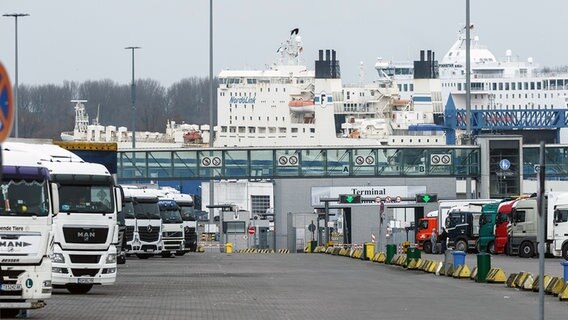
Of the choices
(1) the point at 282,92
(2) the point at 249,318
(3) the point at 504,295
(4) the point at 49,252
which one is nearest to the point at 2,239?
(4) the point at 49,252

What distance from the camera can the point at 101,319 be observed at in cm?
2303

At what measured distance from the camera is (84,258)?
29516mm

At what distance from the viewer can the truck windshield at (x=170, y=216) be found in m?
58.5

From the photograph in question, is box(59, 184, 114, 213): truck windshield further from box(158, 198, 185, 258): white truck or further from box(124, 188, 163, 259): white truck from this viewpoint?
box(158, 198, 185, 258): white truck

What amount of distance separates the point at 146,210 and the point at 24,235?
31.4 meters

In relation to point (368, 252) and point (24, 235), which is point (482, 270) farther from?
point (368, 252)

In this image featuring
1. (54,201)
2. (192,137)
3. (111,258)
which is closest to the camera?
(54,201)

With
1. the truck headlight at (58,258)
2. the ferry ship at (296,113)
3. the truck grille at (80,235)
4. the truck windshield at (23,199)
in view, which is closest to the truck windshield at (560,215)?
the truck grille at (80,235)

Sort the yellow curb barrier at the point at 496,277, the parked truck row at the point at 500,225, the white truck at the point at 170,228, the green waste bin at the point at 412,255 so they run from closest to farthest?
the yellow curb barrier at the point at 496,277
the green waste bin at the point at 412,255
the parked truck row at the point at 500,225
the white truck at the point at 170,228

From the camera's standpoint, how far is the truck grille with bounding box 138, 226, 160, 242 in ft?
177

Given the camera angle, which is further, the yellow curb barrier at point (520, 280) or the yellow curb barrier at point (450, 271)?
the yellow curb barrier at point (450, 271)

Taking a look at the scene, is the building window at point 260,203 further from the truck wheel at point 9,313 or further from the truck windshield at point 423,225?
the truck wheel at point 9,313

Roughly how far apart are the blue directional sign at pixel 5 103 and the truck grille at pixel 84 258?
17.9 meters

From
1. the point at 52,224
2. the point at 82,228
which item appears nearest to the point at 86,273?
the point at 82,228
